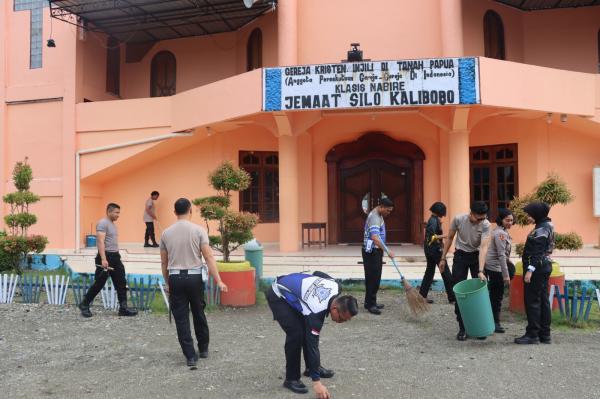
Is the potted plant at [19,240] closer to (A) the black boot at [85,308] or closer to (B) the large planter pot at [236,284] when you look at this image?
(A) the black boot at [85,308]

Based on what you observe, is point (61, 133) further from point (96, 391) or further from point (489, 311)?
point (489, 311)

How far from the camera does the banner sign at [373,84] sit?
10.3 m

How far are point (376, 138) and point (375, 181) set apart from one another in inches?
44.2

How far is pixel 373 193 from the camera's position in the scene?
13.6 meters

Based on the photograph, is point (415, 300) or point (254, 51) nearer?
point (415, 300)

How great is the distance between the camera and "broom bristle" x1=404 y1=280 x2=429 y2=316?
20.9 ft

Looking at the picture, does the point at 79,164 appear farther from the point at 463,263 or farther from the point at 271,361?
the point at 463,263

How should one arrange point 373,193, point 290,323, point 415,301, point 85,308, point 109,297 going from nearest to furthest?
point 290,323 < point 415,301 < point 85,308 < point 109,297 < point 373,193

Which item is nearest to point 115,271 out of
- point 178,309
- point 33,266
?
point 178,309

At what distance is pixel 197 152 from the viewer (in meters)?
14.2

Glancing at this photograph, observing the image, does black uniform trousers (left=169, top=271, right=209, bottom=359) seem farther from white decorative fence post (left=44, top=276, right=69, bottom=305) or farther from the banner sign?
the banner sign

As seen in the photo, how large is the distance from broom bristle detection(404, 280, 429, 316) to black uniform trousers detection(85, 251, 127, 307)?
3795mm

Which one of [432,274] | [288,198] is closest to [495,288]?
[432,274]

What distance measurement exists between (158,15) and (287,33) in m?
4.00
